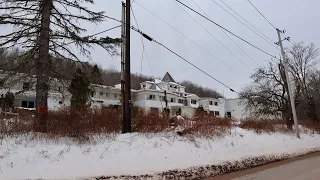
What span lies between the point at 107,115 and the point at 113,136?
1.58 meters

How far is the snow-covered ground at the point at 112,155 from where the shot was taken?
31.4 feet

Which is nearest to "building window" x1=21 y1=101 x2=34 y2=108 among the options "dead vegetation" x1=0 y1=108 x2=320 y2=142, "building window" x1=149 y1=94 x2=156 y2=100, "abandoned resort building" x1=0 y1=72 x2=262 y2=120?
"abandoned resort building" x1=0 y1=72 x2=262 y2=120

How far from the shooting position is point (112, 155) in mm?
11500

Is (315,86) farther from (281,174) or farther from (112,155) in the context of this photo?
(112,155)

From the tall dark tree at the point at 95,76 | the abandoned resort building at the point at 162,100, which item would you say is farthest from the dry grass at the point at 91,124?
the abandoned resort building at the point at 162,100

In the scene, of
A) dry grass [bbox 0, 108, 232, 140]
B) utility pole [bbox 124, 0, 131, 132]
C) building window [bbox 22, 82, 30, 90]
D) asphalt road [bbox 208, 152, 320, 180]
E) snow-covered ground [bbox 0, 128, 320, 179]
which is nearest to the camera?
snow-covered ground [bbox 0, 128, 320, 179]

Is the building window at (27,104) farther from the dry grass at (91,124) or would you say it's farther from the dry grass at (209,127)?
the dry grass at (209,127)

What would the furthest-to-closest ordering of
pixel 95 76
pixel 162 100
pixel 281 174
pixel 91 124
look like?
pixel 162 100
pixel 95 76
pixel 91 124
pixel 281 174

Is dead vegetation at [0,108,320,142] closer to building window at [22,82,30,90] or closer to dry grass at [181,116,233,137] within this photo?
dry grass at [181,116,233,137]

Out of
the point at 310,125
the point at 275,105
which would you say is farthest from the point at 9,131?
the point at 275,105

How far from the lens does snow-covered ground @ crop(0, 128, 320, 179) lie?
31.4 ft

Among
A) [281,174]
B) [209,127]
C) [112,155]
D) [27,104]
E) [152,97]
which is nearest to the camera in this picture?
[112,155]

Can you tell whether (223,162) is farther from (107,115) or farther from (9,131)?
(9,131)

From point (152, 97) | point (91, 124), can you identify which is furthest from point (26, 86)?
point (152, 97)
